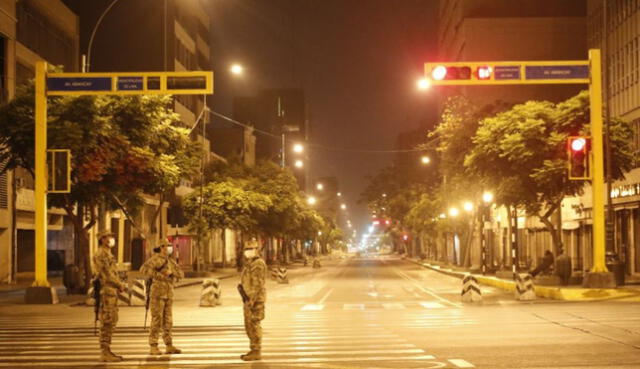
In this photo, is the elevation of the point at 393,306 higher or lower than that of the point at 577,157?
lower

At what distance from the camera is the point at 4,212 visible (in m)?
44.6

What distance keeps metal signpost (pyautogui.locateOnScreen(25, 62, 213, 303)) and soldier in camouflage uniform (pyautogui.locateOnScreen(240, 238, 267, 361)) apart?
11961 millimetres

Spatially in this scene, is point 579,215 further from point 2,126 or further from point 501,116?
point 2,126

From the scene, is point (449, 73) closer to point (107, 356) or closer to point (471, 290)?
point (471, 290)

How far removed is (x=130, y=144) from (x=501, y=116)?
15395mm

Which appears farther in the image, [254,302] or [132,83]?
[132,83]

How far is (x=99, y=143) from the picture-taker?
1198 inches

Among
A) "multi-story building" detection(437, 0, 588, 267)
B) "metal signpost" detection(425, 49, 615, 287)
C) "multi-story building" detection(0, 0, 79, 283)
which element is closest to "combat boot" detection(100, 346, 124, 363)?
"metal signpost" detection(425, 49, 615, 287)

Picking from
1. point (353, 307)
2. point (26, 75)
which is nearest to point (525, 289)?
point (353, 307)

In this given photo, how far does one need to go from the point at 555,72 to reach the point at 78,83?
1422 cm

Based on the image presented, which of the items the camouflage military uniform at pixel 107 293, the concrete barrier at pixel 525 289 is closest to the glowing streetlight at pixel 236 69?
the concrete barrier at pixel 525 289

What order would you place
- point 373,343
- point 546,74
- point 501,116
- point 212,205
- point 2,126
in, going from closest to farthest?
point 373,343 < point 546,74 < point 2,126 < point 501,116 < point 212,205

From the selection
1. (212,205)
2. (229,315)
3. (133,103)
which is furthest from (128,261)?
(229,315)

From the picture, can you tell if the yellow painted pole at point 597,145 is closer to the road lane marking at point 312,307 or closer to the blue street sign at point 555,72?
the blue street sign at point 555,72
